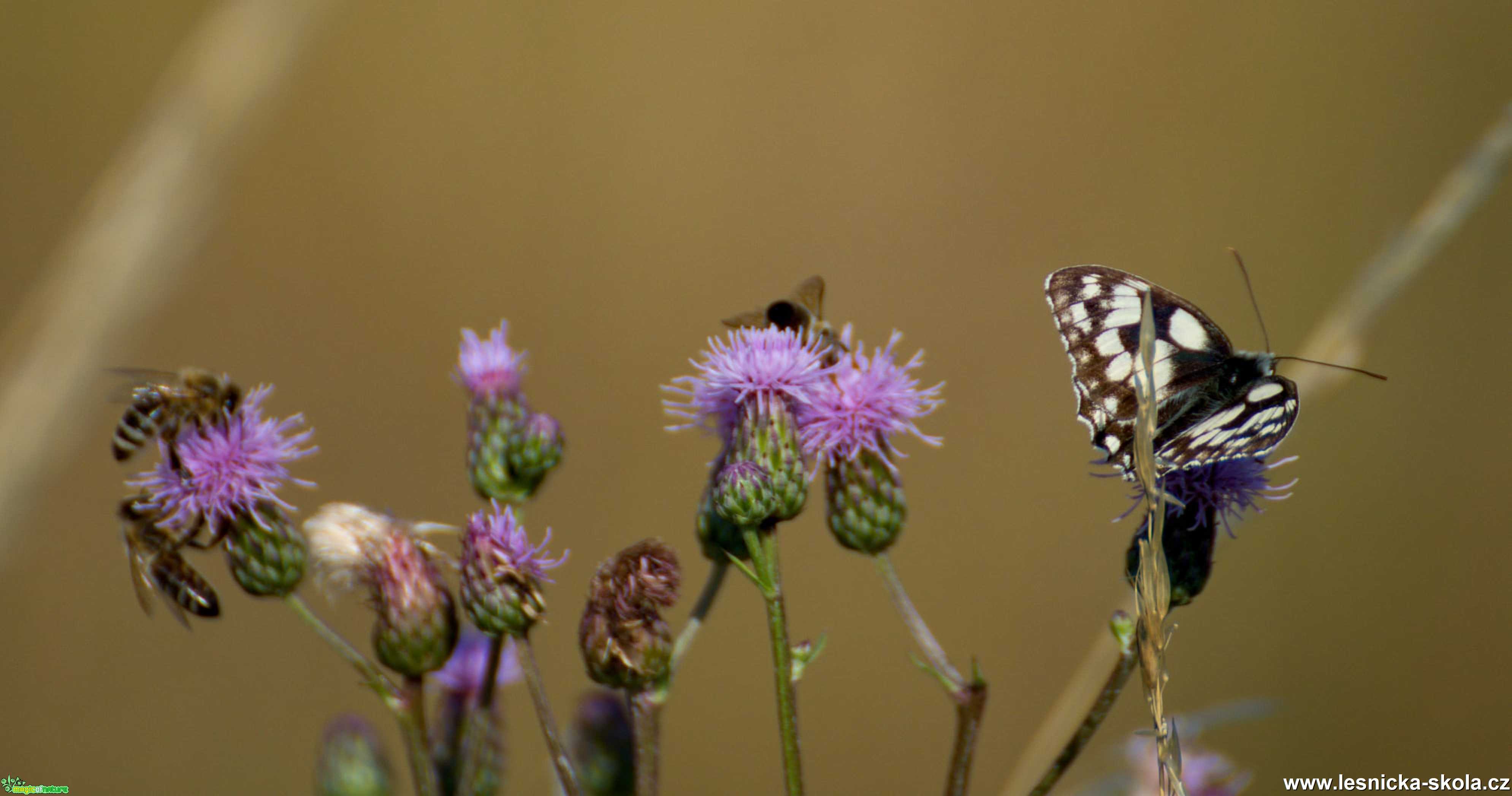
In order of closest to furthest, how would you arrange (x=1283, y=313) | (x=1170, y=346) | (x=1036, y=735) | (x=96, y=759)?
(x=1170, y=346), (x=96, y=759), (x=1036, y=735), (x=1283, y=313)

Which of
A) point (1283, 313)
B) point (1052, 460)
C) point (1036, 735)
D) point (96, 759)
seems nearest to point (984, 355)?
point (1052, 460)

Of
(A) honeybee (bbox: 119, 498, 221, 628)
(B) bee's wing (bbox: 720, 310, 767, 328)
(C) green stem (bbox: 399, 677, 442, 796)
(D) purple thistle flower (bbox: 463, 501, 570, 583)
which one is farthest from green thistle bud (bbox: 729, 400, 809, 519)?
(A) honeybee (bbox: 119, 498, 221, 628)

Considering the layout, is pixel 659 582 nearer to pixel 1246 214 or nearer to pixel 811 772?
pixel 811 772

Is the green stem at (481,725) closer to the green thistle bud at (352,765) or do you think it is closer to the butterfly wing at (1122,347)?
the green thistle bud at (352,765)

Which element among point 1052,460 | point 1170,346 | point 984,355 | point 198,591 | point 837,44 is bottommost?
point 198,591

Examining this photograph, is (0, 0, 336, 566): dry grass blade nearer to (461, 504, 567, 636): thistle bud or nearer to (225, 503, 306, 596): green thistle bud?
(225, 503, 306, 596): green thistle bud
